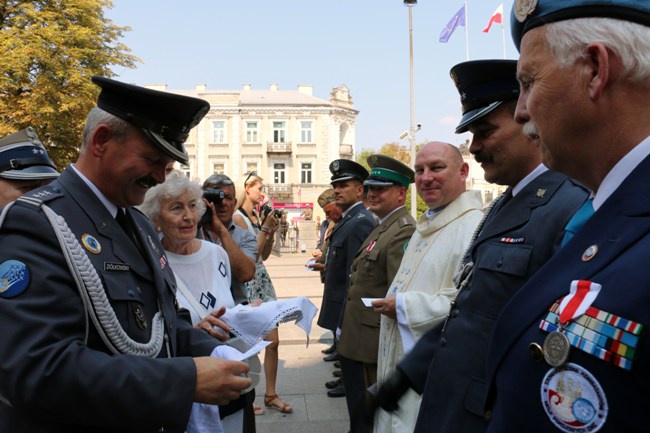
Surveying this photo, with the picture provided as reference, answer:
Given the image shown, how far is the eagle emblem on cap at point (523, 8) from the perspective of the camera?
116cm

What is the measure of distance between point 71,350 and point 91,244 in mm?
366

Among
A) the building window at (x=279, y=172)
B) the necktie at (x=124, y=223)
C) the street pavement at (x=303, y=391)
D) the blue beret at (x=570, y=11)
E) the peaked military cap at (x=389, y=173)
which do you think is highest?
the building window at (x=279, y=172)

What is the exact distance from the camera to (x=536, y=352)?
993 mm

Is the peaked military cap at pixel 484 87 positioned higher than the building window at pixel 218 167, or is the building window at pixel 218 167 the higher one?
the building window at pixel 218 167

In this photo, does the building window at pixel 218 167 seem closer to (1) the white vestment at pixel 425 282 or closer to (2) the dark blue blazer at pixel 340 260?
(2) the dark blue blazer at pixel 340 260

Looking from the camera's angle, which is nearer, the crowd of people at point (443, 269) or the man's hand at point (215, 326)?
the crowd of people at point (443, 269)

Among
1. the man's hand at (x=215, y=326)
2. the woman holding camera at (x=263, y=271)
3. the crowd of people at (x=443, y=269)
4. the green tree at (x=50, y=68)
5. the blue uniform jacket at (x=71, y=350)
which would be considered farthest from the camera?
the green tree at (x=50, y=68)

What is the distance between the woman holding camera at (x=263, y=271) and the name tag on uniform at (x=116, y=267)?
2.91 m

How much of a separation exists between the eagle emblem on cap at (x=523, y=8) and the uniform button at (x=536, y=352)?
0.73 m

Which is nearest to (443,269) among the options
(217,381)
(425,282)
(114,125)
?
(425,282)

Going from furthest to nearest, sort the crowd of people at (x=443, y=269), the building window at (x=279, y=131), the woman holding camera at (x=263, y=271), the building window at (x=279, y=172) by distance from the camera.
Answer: the building window at (x=279, y=172)
the building window at (x=279, y=131)
the woman holding camera at (x=263, y=271)
the crowd of people at (x=443, y=269)

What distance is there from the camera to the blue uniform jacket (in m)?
1.42

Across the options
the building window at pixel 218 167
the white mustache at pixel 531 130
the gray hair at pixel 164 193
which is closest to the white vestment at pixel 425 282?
the gray hair at pixel 164 193

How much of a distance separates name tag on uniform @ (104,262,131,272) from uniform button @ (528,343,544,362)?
1.30 metres
